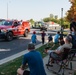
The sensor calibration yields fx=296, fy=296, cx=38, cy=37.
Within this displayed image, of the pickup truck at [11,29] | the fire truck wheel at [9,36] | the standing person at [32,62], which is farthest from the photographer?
the pickup truck at [11,29]

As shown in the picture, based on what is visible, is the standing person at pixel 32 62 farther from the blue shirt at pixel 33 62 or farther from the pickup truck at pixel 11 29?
the pickup truck at pixel 11 29

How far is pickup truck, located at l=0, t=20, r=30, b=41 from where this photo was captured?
26703 millimetres

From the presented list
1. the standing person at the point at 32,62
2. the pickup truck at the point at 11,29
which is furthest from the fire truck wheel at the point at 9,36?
the standing person at the point at 32,62

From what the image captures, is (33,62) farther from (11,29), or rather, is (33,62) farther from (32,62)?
(11,29)

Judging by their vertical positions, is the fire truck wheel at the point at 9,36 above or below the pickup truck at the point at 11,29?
below

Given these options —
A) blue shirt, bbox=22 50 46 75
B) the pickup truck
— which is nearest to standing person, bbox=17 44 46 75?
blue shirt, bbox=22 50 46 75

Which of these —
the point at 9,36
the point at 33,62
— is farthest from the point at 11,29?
the point at 33,62

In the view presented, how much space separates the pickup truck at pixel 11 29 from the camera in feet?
87.6

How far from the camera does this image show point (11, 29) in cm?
2739

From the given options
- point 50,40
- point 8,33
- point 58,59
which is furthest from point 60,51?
point 8,33

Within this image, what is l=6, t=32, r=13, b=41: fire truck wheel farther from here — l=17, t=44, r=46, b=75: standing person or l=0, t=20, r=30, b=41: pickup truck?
l=17, t=44, r=46, b=75: standing person

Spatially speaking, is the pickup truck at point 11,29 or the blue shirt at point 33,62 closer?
the blue shirt at point 33,62

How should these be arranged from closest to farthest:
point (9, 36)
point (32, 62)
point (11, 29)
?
1. point (32, 62)
2. point (9, 36)
3. point (11, 29)

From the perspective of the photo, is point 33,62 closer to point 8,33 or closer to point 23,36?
point 8,33
